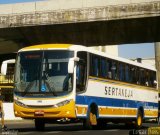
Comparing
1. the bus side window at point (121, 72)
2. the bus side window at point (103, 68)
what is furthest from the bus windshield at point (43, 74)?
the bus side window at point (121, 72)

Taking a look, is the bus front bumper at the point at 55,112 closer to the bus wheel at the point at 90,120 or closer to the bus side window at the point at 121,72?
the bus wheel at the point at 90,120

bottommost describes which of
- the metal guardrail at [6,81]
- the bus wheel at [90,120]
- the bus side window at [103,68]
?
the metal guardrail at [6,81]

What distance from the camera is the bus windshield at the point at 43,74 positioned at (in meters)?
18.6

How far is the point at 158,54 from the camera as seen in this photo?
6331 cm

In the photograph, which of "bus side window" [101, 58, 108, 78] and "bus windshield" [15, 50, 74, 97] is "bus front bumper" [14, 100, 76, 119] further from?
"bus side window" [101, 58, 108, 78]

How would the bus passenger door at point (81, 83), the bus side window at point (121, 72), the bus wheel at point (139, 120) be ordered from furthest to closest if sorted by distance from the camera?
the bus wheel at point (139, 120)
the bus side window at point (121, 72)
the bus passenger door at point (81, 83)

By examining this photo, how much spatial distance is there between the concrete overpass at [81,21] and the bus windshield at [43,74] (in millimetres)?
13988

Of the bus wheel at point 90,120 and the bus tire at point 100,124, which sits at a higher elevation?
the bus wheel at point 90,120

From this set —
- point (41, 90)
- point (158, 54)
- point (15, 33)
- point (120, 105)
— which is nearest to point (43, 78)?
point (41, 90)

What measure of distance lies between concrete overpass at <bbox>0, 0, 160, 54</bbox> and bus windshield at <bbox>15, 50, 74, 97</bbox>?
45.9 ft

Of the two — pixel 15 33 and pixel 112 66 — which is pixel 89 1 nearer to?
pixel 15 33

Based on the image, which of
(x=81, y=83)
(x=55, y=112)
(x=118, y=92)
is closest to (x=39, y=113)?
(x=55, y=112)

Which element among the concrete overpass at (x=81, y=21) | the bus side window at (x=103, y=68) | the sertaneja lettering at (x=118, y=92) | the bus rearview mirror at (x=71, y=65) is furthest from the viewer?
the concrete overpass at (x=81, y=21)

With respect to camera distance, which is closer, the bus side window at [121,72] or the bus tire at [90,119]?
the bus tire at [90,119]
